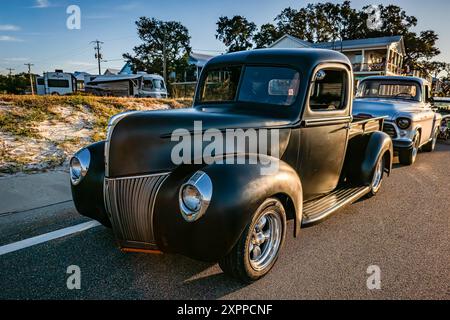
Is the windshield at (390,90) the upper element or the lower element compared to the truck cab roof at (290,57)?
lower

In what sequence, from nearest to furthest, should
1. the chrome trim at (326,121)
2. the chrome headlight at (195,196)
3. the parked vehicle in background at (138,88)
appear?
the chrome headlight at (195,196) → the chrome trim at (326,121) → the parked vehicle in background at (138,88)

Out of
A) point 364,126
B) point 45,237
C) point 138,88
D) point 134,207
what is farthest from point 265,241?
point 138,88

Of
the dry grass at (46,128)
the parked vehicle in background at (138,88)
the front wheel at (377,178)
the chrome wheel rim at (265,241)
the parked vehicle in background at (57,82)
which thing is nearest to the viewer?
the chrome wheel rim at (265,241)

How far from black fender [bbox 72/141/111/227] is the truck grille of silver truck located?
0.41 metres

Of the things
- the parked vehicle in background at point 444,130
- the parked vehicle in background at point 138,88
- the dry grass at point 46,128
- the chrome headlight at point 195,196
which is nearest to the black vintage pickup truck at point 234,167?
the chrome headlight at point 195,196

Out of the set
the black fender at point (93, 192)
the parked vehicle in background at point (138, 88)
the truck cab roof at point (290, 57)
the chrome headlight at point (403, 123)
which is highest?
the parked vehicle in background at point (138, 88)

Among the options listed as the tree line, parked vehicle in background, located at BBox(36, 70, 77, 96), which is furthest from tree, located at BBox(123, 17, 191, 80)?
parked vehicle in background, located at BBox(36, 70, 77, 96)

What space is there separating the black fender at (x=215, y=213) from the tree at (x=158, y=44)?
152ft

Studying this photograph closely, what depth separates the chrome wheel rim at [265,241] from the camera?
2.60m

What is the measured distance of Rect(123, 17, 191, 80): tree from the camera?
4723cm

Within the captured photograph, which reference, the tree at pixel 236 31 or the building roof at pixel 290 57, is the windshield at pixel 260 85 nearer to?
the building roof at pixel 290 57

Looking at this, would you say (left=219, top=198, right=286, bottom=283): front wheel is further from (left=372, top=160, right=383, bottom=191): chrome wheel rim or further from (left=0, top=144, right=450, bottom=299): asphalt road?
(left=372, top=160, right=383, bottom=191): chrome wheel rim
